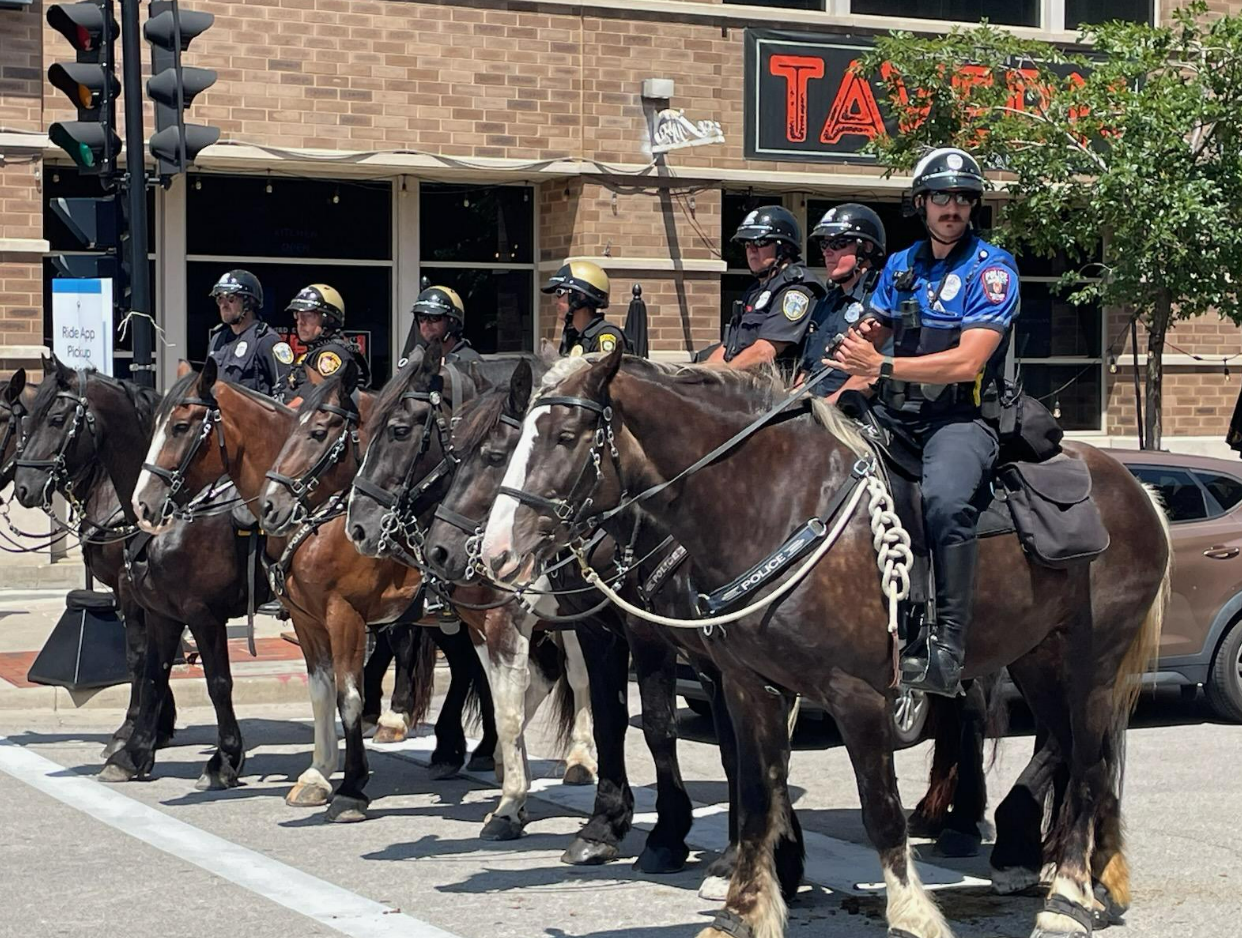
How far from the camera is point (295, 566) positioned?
31.8 feet

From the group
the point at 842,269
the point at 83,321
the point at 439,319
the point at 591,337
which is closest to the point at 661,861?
the point at 591,337

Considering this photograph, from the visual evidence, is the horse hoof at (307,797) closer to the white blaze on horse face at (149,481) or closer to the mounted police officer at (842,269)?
the white blaze on horse face at (149,481)

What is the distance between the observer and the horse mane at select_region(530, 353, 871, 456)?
6.55 metres

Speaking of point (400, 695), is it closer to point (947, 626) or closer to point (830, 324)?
point (830, 324)

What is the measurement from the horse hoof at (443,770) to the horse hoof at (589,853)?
232 cm

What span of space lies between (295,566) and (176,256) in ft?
→ 34.5

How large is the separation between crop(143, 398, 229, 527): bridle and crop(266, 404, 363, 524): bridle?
0.67m

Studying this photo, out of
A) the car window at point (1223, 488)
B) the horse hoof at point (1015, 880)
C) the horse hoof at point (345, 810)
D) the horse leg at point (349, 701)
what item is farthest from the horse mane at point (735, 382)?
the car window at point (1223, 488)

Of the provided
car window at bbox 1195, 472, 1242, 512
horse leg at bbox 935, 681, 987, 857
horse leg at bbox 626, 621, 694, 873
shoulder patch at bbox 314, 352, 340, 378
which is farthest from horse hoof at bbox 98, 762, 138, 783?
car window at bbox 1195, 472, 1242, 512

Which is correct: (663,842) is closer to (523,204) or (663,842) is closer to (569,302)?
(569,302)

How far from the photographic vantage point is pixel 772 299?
829cm

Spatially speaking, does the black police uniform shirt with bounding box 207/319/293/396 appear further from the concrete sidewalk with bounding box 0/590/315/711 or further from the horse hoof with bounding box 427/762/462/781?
the horse hoof with bounding box 427/762/462/781

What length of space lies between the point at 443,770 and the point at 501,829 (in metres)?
1.76

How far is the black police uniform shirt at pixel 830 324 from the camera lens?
773 cm
